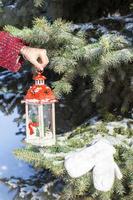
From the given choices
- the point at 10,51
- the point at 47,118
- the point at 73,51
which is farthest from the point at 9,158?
the point at 10,51

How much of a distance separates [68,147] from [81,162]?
14.2 inches

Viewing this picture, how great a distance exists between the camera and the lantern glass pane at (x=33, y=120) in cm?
251

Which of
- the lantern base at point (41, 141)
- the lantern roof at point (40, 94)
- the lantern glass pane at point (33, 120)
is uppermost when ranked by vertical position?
the lantern roof at point (40, 94)

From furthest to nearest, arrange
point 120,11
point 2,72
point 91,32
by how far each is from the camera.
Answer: point 2,72 → point 120,11 → point 91,32

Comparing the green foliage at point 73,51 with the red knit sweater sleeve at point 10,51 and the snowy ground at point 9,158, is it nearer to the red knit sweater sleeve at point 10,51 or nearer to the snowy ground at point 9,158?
the red knit sweater sleeve at point 10,51

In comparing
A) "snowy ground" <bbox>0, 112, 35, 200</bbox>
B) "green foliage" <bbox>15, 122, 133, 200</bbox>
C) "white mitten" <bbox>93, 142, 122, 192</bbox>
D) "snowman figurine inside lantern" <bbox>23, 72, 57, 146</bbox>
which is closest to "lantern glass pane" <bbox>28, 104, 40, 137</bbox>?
"snowman figurine inside lantern" <bbox>23, 72, 57, 146</bbox>

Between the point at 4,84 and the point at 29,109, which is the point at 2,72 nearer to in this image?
the point at 4,84

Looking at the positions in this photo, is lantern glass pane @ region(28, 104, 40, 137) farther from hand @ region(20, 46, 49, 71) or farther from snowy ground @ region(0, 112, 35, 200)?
snowy ground @ region(0, 112, 35, 200)

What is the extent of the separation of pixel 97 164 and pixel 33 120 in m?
0.41

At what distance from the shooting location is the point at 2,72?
4.81 metres

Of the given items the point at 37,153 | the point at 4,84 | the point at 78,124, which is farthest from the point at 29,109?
the point at 4,84

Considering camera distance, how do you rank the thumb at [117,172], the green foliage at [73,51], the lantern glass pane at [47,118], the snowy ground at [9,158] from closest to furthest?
the thumb at [117,172], the lantern glass pane at [47,118], the green foliage at [73,51], the snowy ground at [9,158]

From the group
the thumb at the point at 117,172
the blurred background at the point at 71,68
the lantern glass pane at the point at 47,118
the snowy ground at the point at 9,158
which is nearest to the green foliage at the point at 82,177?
the thumb at the point at 117,172

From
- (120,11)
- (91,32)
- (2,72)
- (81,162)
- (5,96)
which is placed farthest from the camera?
(2,72)
